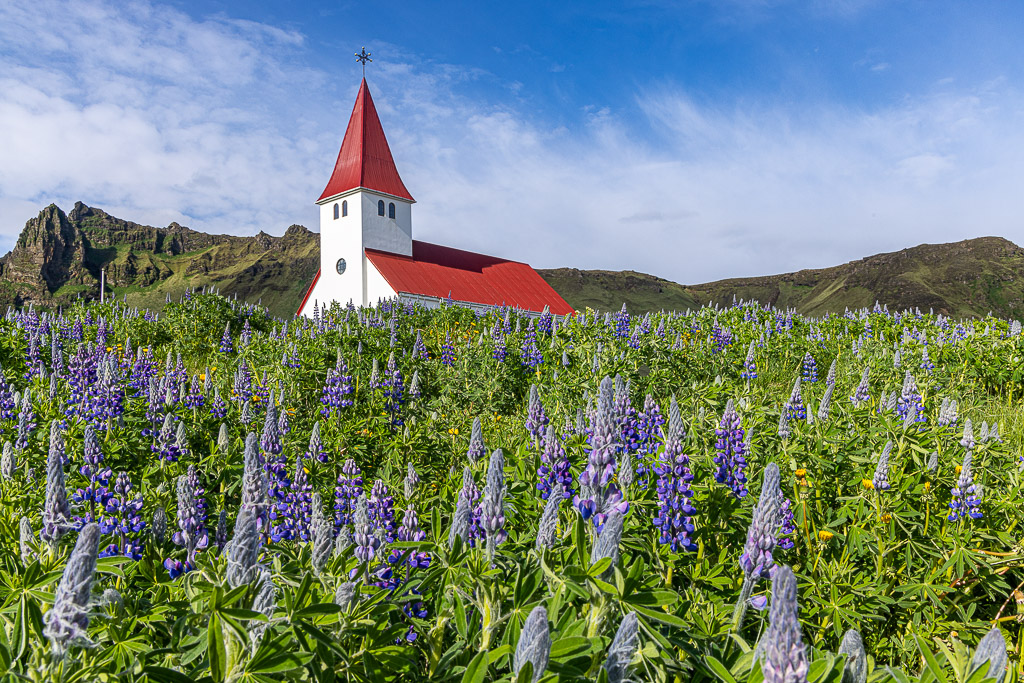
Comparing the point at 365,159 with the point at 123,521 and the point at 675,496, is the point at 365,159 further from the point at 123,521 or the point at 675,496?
the point at 675,496

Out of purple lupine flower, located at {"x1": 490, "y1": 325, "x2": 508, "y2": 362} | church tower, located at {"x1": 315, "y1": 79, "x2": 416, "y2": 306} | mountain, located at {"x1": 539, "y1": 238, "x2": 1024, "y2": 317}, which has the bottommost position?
purple lupine flower, located at {"x1": 490, "y1": 325, "x2": 508, "y2": 362}

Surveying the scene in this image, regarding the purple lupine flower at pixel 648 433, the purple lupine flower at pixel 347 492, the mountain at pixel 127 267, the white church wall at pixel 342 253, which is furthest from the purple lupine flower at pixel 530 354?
the mountain at pixel 127 267

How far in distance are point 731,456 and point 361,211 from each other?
3540 cm

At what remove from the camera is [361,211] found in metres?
35.6

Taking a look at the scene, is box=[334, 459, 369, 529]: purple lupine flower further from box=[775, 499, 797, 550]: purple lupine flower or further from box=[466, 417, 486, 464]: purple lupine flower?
box=[775, 499, 797, 550]: purple lupine flower

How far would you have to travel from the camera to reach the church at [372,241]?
1390 inches

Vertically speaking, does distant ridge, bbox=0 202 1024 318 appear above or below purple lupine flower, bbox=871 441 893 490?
above

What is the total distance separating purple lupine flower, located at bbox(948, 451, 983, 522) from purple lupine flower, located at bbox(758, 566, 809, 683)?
2.74 m

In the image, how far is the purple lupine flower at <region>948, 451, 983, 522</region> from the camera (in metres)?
3.12

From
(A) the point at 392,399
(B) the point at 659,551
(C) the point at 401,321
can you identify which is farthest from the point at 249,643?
(C) the point at 401,321

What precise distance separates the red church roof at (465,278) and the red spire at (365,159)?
4495 millimetres

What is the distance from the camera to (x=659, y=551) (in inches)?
97.4

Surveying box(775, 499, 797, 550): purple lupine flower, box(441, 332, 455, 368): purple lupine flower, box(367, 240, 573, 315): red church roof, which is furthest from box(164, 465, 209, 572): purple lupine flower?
box(367, 240, 573, 315): red church roof

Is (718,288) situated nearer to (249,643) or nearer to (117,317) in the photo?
(117,317)
